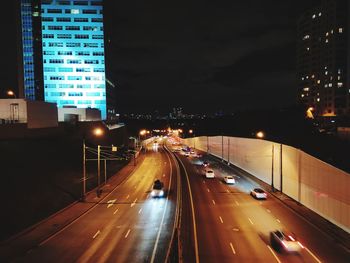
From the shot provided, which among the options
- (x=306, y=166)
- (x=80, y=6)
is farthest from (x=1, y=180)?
(x=80, y=6)

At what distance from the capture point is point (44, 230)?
2636 centimetres

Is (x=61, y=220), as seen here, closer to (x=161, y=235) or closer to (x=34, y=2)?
(x=161, y=235)

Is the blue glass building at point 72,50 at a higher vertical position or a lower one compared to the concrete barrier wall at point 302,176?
higher

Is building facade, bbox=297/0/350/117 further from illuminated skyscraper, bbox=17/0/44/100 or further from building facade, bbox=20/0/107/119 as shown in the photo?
illuminated skyscraper, bbox=17/0/44/100

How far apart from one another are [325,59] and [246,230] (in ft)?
391

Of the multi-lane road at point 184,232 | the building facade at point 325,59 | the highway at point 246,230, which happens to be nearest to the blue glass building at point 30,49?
the building facade at point 325,59

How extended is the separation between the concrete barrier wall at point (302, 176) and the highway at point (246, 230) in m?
2.00

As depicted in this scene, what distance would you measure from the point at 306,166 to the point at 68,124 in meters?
47.3

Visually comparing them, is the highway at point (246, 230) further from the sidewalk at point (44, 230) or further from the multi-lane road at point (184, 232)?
the sidewalk at point (44, 230)

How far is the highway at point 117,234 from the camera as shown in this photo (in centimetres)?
2105

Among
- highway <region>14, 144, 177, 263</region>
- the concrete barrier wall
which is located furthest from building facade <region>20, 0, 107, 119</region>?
highway <region>14, 144, 177, 263</region>

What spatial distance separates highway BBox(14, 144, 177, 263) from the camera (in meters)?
21.0

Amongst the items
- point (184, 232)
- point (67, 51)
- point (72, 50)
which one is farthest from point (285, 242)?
point (67, 51)

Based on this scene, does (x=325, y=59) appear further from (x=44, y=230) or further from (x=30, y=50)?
(x=30, y=50)
